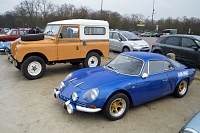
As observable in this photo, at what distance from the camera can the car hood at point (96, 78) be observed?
3.35m

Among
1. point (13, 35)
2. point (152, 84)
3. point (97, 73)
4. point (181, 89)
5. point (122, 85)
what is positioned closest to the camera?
point (122, 85)

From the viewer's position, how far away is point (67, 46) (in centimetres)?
636

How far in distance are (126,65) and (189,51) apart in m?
4.95

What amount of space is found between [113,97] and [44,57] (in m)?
3.91

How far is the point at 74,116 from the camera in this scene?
3506 millimetres

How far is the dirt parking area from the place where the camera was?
3.12 m

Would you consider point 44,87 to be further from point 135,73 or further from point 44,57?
point 135,73

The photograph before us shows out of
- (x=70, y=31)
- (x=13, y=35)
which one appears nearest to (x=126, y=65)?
(x=70, y=31)

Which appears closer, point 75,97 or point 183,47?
point 75,97

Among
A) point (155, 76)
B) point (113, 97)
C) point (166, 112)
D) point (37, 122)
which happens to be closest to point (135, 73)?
point (155, 76)

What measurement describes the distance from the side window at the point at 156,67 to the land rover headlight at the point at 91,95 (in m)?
1.53

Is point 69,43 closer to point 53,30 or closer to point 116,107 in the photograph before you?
point 53,30

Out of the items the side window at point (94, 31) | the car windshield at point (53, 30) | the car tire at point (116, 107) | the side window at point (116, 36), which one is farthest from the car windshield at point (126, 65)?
the side window at point (116, 36)

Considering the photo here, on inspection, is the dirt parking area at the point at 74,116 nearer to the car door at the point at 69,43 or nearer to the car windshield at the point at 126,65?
the car windshield at the point at 126,65
